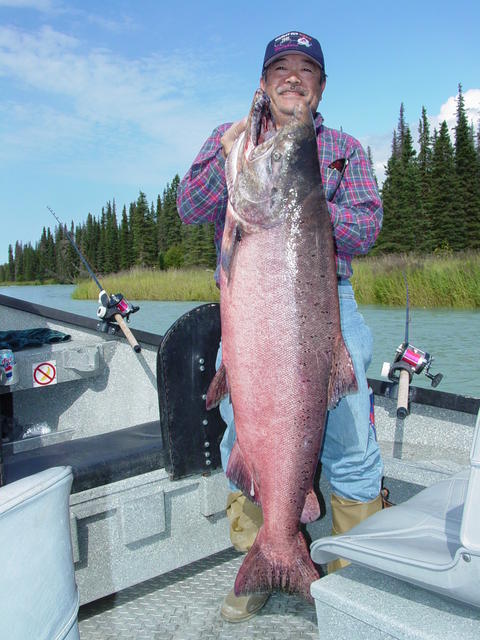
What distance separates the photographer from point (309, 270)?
2086 mm

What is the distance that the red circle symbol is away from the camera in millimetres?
4223

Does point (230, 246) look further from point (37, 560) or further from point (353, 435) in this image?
point (37, 560)

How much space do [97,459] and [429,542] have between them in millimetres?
1704

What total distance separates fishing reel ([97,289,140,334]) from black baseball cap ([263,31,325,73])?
263 cm

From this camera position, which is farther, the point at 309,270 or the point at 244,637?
the point at 244,637

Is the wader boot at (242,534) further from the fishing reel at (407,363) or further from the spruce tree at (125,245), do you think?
the spruce tree at (125,245)

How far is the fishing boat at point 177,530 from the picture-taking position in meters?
1.52

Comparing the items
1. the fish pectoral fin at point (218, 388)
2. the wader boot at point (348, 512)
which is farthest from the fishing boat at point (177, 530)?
the fish pectoral fin at point (218, 388)

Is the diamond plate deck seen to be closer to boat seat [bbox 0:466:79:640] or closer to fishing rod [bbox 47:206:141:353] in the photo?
boat seat [bbox 0:466:79:640]

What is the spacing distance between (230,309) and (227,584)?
6.02ft

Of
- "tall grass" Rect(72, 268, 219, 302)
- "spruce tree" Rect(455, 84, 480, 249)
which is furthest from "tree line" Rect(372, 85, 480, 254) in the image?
"tall grass" Rect(72, 268, 219, 302)

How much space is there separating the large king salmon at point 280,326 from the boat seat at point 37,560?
29.8 inches

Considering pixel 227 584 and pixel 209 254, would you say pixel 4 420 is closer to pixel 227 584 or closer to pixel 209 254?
pixel 227 584

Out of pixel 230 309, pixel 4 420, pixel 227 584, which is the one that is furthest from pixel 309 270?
pixel 4 420
